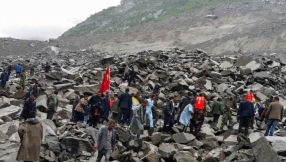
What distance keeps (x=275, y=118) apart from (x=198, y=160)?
270cm

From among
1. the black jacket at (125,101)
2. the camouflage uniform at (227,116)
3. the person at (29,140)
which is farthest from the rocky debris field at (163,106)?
the black jacket at (125,101)

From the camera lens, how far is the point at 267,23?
1754 inches

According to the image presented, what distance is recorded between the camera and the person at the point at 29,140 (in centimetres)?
717

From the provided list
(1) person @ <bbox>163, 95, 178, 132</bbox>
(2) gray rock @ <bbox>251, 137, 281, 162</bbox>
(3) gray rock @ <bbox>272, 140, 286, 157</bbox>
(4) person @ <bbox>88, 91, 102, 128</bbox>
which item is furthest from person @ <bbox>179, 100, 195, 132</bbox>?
(3) gray rock @ <bbox>272, 140, 286, 157</bbox>

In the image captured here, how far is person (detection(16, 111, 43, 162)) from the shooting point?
23.5 ft

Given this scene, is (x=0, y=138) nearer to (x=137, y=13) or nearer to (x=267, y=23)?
(x=267, y=23)

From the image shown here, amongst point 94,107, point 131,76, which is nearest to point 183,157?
point 94,107

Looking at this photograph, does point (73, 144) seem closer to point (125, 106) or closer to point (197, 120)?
point (125, 106)

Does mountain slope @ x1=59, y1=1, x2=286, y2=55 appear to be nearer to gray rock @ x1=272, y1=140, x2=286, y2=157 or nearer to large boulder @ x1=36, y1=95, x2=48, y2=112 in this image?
large boulder @ x1=36, y1=95, x2=48, y2=112

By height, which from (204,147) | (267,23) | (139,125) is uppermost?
(267,23)

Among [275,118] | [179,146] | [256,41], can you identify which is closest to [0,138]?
[179,146]

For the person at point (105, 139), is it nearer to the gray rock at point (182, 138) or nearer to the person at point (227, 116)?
the gray rock at point (182, 138)

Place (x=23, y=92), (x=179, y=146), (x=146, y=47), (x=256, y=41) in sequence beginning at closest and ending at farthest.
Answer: (x=179, y=146)
(x=23, y=92)
(x=256, y=41)
(x=146, y=47)

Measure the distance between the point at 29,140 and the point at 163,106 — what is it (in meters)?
9.09
